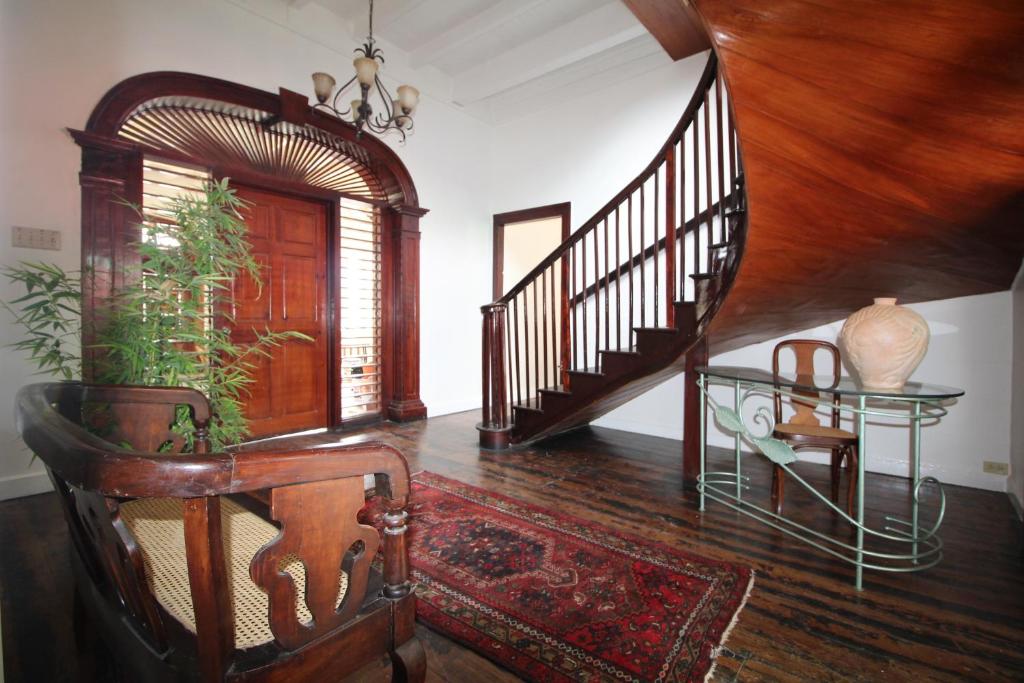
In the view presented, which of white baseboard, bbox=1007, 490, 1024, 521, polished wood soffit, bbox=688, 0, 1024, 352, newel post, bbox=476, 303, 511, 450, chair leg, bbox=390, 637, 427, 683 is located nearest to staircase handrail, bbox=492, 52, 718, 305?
newel post, bbox=476, 303, 511, 450

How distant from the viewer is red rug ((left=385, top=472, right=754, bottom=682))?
1413 millimetres

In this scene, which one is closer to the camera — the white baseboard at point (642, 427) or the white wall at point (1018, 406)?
the white wall at point (1018, 406)

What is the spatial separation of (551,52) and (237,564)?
4557mm

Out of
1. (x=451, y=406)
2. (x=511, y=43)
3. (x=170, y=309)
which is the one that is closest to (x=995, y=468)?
(x=451, y=406)

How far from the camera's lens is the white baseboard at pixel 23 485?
2.58 m

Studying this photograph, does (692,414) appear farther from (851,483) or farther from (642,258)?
(642,258)

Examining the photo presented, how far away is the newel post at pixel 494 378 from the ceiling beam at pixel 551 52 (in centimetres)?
243

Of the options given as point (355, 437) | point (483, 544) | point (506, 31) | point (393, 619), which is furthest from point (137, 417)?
point (506, 31)

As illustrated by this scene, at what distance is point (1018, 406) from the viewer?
259 cm

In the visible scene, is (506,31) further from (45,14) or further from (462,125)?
(45,14)

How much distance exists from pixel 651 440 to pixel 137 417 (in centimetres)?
368

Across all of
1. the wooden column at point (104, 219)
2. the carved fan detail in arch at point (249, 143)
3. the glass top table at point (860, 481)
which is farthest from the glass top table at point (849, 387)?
the carved fan detail in arch at point (249, 143)

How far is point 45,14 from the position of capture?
2635 mm

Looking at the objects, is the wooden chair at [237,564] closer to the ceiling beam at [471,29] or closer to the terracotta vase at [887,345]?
the terracotta vase at [887,345]
